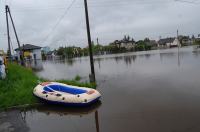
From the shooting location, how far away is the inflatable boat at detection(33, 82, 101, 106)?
1305 cm

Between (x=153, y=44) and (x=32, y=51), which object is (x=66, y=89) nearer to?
(x=32, y=51)

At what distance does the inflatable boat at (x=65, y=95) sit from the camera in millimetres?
13055

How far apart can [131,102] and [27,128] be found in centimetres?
503

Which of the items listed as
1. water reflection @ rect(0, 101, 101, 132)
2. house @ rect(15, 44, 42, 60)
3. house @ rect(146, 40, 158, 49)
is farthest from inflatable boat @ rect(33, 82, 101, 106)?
house @ rect(146, 40, 158, 49)

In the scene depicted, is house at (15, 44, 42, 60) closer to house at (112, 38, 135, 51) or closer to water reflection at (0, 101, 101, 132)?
house at (112, 38, 135, 51)

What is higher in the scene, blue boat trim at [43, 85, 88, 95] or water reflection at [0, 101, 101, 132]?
blue boat trim at [43, 85, 88, 95]

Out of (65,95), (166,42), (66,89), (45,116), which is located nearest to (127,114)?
(65,95)

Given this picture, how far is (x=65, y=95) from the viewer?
13.6 metres

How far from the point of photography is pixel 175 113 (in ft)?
35.7

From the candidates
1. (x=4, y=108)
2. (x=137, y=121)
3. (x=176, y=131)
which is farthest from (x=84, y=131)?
(x=4, y=108)

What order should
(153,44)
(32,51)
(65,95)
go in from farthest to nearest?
(153,44) → (32,51) → (65,95)

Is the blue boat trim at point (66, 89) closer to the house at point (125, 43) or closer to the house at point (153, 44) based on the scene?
the house at point (125, 43)

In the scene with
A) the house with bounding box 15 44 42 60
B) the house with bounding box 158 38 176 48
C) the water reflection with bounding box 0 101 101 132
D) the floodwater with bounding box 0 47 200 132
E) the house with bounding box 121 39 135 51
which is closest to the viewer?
the floodwater with bounding box 0 47 200 132

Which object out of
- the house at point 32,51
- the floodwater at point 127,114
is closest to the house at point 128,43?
the house at point 32,51
